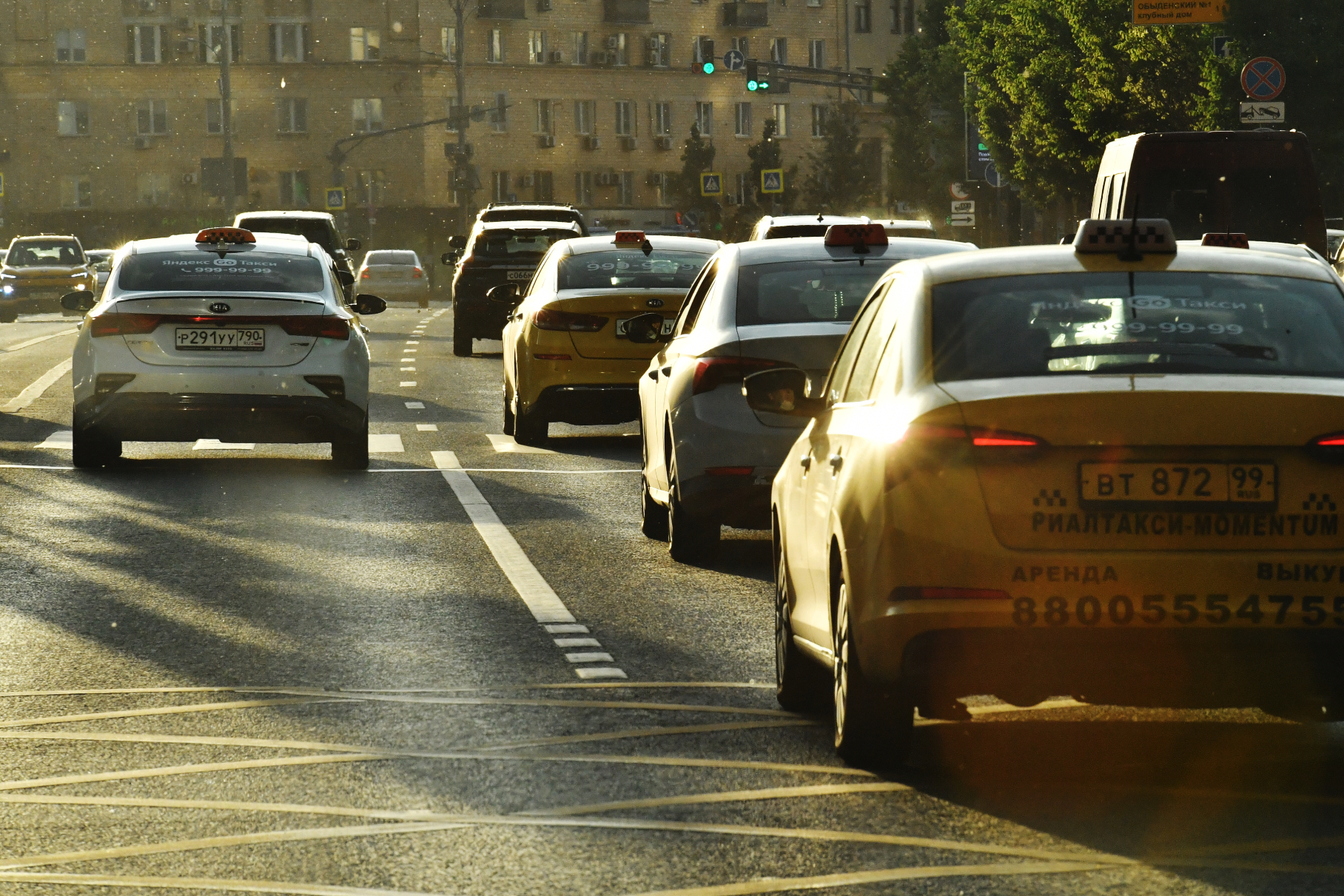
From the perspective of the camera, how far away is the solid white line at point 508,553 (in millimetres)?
10294

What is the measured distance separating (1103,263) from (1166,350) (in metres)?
0.45

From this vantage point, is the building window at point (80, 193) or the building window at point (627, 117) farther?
the building window at point (627, 117)

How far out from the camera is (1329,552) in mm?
5992

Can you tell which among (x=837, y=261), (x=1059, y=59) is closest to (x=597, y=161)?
(x=1059, y=59)

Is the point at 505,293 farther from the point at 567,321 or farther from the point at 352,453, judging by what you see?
the point at 352,453

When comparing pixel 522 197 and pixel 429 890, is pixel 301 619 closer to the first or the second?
pixel 429 890

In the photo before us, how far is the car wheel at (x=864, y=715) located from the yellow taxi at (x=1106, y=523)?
1 centimetres

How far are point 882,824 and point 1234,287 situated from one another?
178 centimetres

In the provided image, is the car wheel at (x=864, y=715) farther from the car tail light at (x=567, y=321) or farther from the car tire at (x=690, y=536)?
the car tail light at (x=567, y=321)

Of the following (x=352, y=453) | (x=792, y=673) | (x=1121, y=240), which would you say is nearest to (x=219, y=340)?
(x=352, y=453)

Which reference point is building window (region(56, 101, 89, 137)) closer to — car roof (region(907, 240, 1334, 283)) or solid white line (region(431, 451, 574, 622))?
solid white line (region(431, 451, 574, 622))

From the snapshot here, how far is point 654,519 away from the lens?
13.3 metres

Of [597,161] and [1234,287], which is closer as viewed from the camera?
[1234,287]

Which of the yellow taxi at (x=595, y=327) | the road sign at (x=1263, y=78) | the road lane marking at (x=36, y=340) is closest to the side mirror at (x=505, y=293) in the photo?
the yellow taxi at (x=595, y=327)
